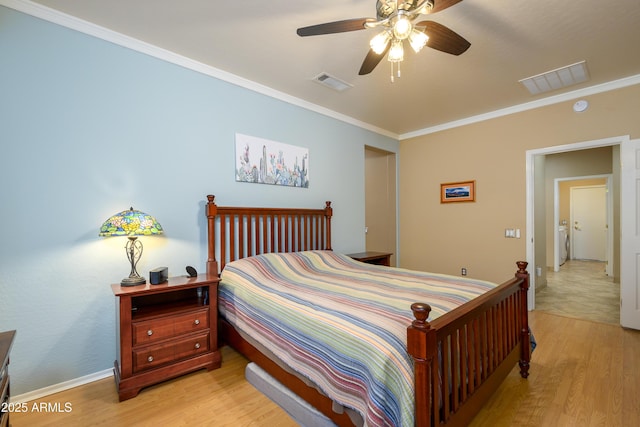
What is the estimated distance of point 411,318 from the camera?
145 cm

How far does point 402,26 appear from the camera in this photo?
64.0 inches

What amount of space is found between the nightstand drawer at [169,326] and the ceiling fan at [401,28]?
2092 millimetres

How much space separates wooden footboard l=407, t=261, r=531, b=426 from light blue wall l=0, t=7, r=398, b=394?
218cm

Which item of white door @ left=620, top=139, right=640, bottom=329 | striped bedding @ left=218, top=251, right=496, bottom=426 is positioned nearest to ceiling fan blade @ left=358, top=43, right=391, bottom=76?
striped bedding @ left=218, top=251, right=496, bottom=426

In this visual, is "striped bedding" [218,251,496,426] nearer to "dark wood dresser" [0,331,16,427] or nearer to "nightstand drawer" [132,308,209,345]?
"nightstand drawer" [132,308,209,345]

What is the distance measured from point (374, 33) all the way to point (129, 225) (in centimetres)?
231

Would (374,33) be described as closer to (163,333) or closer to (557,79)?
(557,79)

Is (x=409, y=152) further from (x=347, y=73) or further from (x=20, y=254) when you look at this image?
(x=20, y=254)

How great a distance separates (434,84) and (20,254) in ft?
12.5

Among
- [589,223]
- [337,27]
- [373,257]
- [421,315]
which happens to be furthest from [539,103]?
[589,223]

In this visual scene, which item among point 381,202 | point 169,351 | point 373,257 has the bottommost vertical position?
point 169,351

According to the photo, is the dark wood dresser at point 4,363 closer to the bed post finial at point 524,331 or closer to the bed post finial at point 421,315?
the bed post finial at point 421,315

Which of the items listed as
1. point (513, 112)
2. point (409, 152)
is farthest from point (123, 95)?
point (513, 112)

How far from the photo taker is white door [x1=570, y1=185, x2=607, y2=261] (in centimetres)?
712
